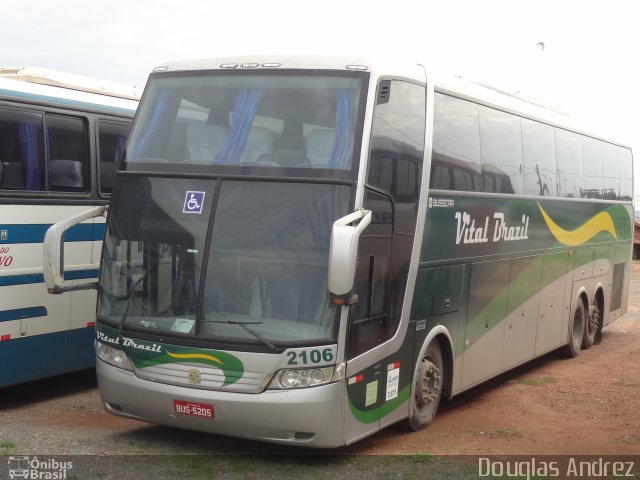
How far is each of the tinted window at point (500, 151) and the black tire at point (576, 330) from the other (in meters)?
3.74

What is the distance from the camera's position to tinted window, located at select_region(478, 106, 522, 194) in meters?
10.8

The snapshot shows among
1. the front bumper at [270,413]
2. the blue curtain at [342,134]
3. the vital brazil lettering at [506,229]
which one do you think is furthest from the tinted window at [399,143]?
the front bumper at [270,413]

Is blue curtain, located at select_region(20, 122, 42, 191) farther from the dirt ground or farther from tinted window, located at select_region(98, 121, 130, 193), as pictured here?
the dirt ground

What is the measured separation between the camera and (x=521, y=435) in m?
9.71

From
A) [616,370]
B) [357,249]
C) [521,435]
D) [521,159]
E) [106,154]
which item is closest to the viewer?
[357,249]

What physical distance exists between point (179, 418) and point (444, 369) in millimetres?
3281

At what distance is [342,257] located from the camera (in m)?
7.23

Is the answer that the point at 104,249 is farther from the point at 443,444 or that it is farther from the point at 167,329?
the point at 443,444

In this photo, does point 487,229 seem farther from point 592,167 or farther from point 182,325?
point 592,167

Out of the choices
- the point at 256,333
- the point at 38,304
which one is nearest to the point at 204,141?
the point at 256,333

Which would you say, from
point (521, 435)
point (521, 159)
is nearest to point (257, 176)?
point (521, 435)

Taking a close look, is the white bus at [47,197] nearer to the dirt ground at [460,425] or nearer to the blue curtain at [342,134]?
the dirt ground at [460,425]

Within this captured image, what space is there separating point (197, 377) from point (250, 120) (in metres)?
2.23

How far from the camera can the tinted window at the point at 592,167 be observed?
14861 mm
